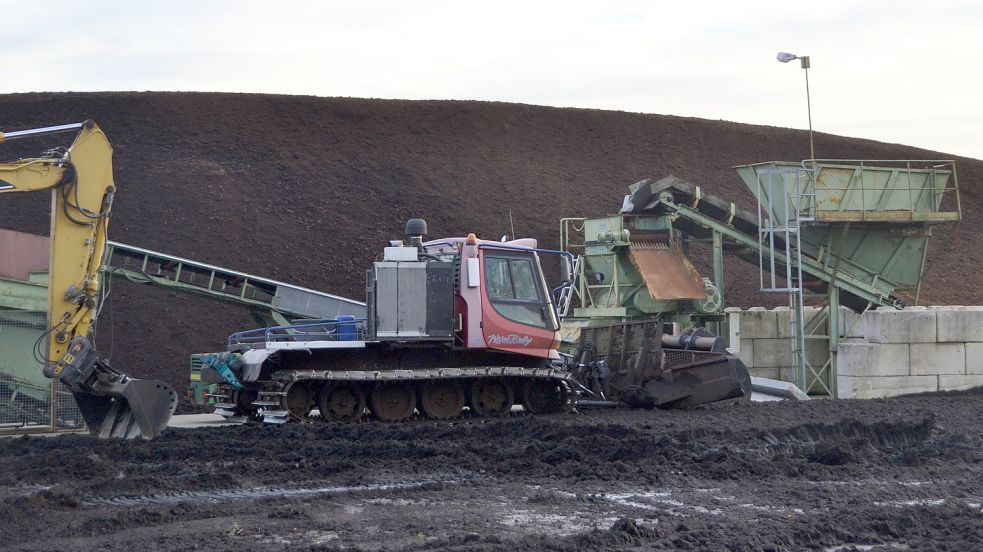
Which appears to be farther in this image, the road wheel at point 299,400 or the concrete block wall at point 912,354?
the concrete block wall at point 912,354

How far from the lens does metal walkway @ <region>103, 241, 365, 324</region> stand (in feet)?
56.7

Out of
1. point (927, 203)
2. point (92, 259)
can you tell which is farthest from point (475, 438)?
point (927, 203)

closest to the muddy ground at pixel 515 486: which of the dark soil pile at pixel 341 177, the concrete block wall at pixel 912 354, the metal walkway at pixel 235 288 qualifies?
the metal walkway at pixel 235 288

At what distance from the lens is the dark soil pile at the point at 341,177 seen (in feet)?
82.3

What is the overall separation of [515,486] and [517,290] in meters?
5.63

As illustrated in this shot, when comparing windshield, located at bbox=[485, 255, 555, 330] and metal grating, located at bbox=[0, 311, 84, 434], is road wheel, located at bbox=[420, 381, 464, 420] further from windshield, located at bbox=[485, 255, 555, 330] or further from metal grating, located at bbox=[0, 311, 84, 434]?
metal grating, located at bbox=[0, 311, 84, 434]

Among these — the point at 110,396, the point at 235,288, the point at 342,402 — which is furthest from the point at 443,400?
the point at 235,288

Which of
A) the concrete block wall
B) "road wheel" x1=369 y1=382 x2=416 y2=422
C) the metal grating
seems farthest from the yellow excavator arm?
the concrete block wall

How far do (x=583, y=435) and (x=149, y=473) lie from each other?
181 inches

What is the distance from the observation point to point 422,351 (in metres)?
14.9

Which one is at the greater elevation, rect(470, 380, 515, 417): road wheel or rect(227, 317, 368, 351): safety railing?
rect(227, 317, 368, 351): safety railing

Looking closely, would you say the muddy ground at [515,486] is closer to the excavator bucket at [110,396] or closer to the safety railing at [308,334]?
the excavator bucket at [110,396]

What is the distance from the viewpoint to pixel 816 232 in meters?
20.1

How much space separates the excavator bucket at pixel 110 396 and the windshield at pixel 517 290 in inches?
179
